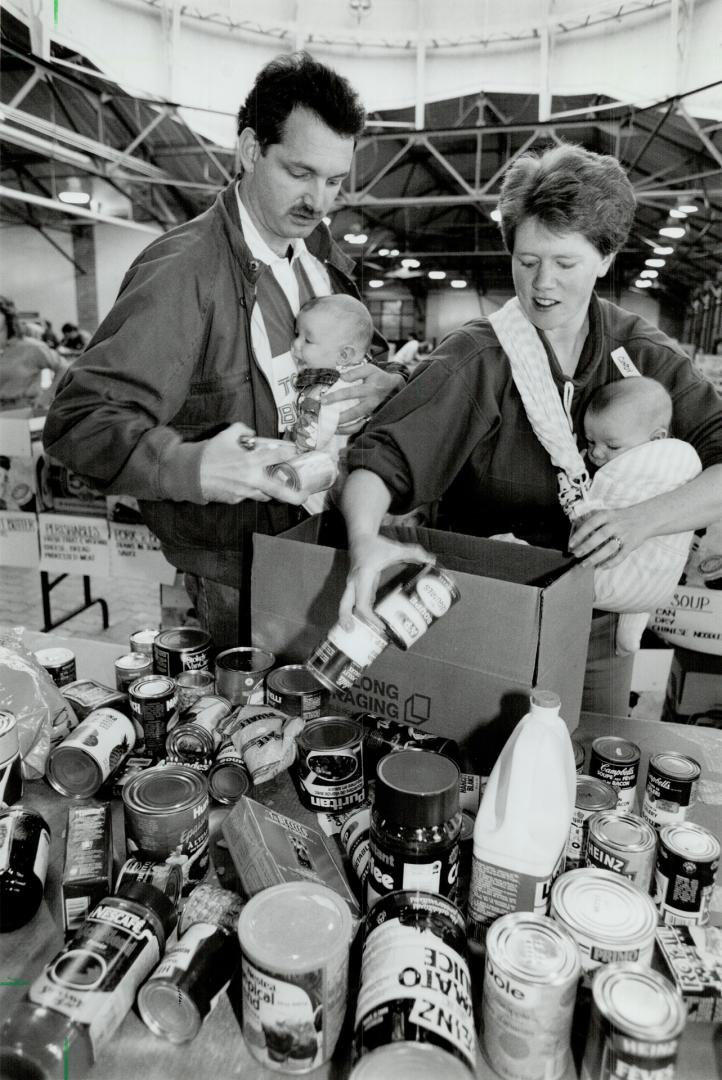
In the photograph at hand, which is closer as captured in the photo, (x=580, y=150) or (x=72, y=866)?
(x=72, y=866)

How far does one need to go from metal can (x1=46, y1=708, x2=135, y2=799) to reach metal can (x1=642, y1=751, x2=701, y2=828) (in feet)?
2.70

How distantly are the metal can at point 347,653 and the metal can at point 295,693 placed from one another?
0.27 m

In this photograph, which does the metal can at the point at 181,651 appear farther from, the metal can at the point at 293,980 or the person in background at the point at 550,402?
the metal can at the point at 293,980

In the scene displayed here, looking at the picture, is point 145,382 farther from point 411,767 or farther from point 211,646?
point 411,767

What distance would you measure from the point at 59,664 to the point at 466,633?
32.1 inches

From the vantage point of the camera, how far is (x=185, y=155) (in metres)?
6.04

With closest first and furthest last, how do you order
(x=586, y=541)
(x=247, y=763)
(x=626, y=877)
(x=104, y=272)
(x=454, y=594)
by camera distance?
(x=626, y=877), (x=454, y=594), (x=247, y=763), (x=586, y=541), (x=104, y=272)

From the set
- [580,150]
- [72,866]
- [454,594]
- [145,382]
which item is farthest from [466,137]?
[72,866]

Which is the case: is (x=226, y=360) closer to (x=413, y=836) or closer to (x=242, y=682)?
(x=242, y=682)

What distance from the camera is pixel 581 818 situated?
3.15 feet

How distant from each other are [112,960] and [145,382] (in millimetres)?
1052

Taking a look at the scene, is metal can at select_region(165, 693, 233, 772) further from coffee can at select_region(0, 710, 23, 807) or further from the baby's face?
the baby's face

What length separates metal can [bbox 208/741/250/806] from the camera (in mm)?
1124

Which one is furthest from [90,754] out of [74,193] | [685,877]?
[74,193]
